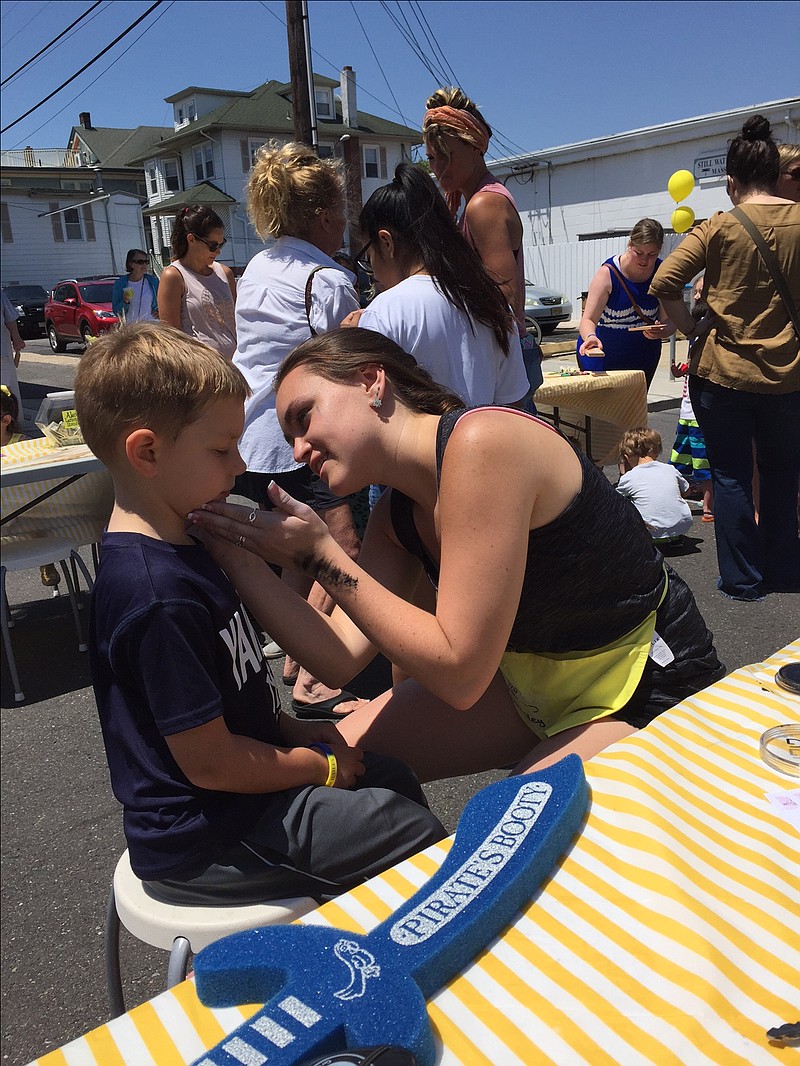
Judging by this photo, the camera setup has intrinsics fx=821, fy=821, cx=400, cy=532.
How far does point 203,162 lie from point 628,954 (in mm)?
40551

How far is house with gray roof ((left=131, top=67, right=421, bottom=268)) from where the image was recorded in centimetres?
3406

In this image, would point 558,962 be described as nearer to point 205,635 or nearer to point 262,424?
point 205,635

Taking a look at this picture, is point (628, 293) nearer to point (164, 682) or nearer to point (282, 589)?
point (282, 589)

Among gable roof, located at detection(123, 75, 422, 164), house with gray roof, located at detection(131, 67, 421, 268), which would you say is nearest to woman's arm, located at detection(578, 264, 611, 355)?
house with gray roof, located at detection(131, 67, 421, 268)

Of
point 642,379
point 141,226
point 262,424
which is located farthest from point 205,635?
point 141,226

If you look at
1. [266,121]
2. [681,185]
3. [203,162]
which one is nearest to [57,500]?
[681,185]

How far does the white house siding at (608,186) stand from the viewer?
18.9 m

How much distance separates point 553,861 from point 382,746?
94cm

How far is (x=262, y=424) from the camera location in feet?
10.2

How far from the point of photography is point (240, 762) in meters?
1.34

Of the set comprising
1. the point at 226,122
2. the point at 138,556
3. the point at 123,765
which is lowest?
the point at 123,765

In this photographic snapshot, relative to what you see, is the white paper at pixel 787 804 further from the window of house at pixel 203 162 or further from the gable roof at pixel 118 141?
the gable roof at pixel 118 141

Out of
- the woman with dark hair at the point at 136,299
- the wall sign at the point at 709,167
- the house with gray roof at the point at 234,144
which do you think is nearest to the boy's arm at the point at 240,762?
the woman with dark hair at the point at 136,299

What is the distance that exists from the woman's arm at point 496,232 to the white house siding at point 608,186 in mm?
13818
